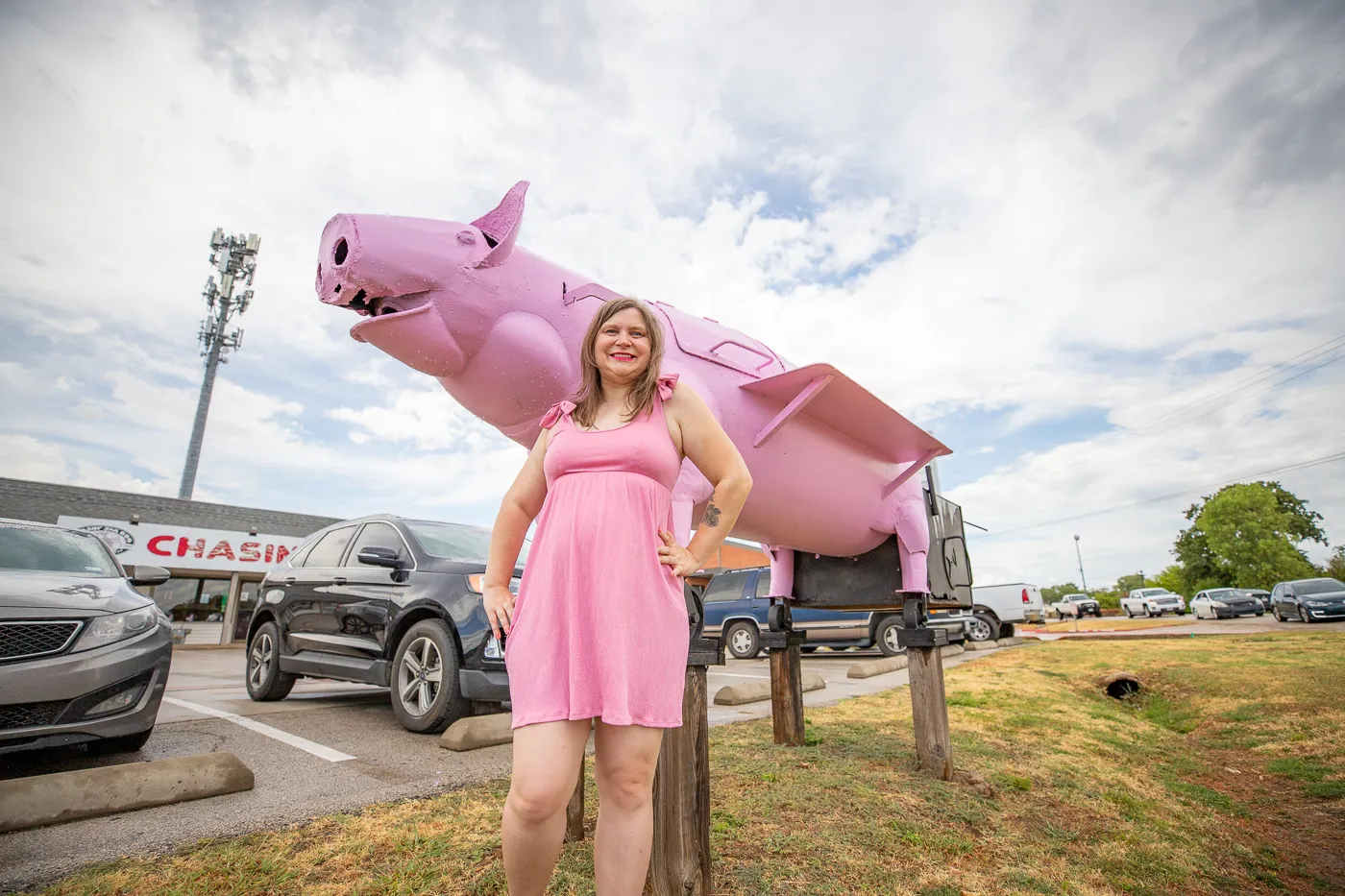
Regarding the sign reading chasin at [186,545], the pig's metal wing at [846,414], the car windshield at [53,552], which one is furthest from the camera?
the sign reading chasin at [186,545]

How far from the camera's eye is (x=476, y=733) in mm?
3785

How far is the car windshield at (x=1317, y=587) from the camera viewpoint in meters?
18.2

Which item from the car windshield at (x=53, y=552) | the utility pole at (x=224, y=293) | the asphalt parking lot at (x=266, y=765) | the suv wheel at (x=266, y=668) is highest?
the utility pole at (x=224, y=293)

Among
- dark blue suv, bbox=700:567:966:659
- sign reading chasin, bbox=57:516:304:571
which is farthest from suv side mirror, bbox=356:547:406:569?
sign reading chasin, bbox=57:516:304:571

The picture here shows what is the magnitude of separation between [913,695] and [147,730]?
13.6 feet

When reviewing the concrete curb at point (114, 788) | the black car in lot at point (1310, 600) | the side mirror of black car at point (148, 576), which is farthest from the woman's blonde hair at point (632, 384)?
the black car in lot at point (1310, 600)

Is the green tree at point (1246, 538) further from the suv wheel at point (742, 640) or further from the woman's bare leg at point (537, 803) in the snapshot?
the woman's bare leg at point (537, 803)

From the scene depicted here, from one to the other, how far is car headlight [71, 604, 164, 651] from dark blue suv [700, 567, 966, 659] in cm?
823

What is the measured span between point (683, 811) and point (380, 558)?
3176mm

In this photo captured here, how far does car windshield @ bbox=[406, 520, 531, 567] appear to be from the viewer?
183 inches

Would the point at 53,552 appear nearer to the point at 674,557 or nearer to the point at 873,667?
the point at 674,557

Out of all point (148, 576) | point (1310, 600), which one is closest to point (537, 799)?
point (148, 576)

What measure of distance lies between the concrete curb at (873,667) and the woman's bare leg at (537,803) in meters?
7.79

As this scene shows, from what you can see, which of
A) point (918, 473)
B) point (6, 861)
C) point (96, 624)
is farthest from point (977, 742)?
point (96, 624)
